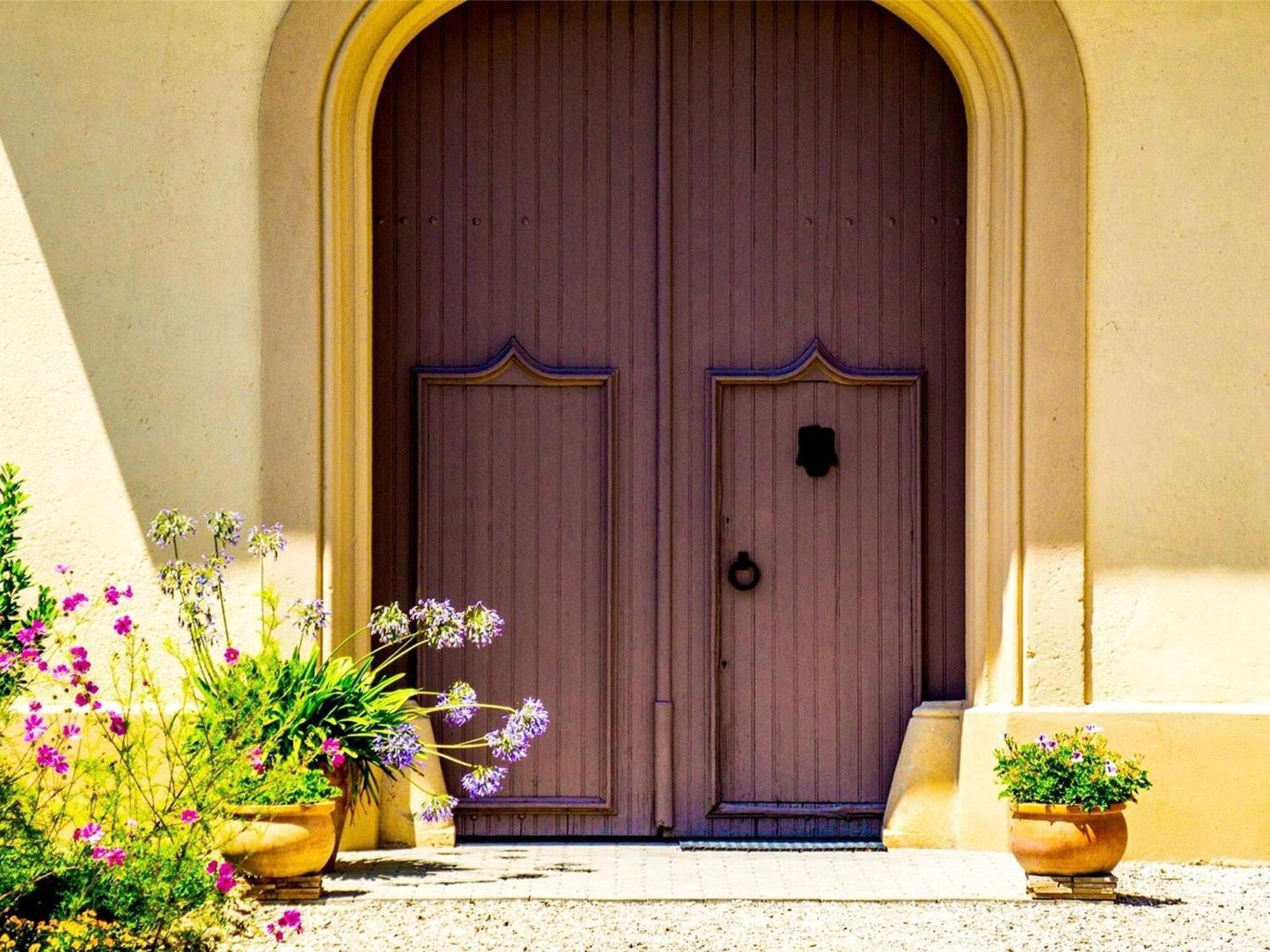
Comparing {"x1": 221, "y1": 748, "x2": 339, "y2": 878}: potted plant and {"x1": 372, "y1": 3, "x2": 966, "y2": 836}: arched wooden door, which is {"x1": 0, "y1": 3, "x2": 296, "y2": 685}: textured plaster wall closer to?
{"x1": 372, "y1": 3, "x2": 966, "y2": 836}: arched wooden door

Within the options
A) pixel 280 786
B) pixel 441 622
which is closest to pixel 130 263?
pixel 441 622

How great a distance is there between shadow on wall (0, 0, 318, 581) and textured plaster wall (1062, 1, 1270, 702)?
2975 mm

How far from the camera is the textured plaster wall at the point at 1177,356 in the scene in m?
7.07

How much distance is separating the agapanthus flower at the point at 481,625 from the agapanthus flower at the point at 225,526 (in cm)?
88

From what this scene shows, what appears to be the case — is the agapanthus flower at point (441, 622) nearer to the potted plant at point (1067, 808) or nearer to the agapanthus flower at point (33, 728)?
the agapanthus flower at point (33, 728)

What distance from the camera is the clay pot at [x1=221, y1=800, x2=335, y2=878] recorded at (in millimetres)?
6184

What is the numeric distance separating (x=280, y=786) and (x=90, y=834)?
36.3 inches

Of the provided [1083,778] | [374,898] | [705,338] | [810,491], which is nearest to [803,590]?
[810,491]

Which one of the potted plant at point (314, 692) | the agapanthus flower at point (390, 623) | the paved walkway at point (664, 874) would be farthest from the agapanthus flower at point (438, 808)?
the agapanthus flower at point (390, 623)

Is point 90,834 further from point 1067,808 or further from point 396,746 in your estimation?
point 1067,808

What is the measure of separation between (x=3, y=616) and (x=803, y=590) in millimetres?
3094

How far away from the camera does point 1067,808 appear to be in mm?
6246

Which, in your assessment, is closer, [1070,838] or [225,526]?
[1070,838]

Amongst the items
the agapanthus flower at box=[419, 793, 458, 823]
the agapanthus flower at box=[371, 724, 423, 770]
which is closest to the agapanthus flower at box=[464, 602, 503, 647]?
the agapanthus flower at box=[371, 724, 423, 770]
